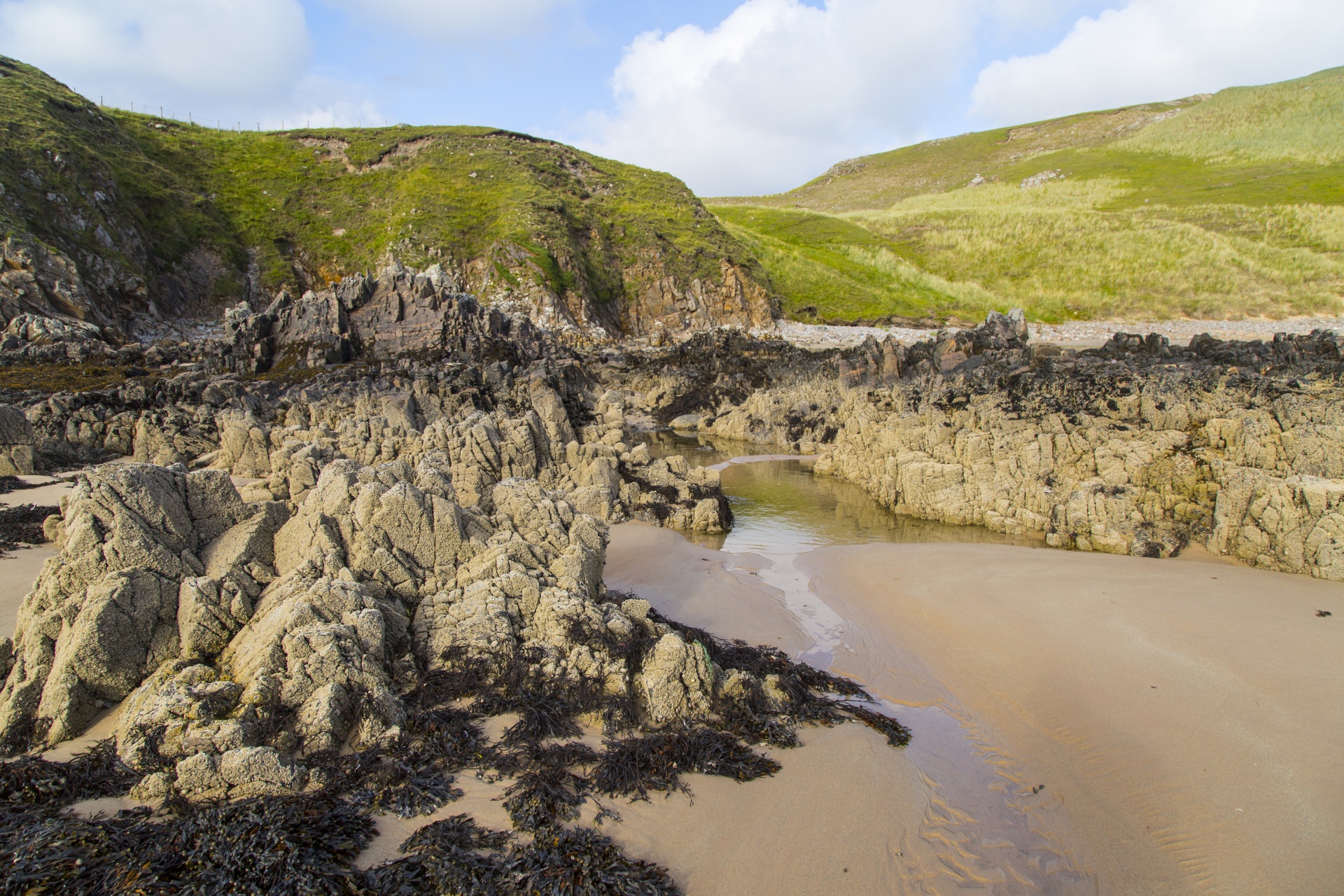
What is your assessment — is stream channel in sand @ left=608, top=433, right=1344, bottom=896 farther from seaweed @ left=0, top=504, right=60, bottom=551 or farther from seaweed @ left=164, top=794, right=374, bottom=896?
seaweed @ left=0, top=504, right=60, bottom=551

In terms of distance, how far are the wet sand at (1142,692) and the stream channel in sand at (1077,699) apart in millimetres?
20

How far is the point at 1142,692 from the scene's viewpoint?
6.66m

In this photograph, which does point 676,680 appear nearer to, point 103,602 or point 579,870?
point 579,870

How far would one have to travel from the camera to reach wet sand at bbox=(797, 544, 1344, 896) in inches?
187

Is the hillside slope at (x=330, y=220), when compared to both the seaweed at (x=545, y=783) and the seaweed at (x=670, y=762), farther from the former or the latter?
the seaweed at (x=670, y=762)

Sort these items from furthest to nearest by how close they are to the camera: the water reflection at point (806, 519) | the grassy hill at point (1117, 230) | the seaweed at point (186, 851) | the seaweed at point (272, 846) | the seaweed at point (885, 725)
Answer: the grassy hill at point (1117, 230) < the water reflection at point (806, 519) < the seaweed at point (885, 725) < the seaweed at point (272, 846) < the seaweed at point (186, 851)

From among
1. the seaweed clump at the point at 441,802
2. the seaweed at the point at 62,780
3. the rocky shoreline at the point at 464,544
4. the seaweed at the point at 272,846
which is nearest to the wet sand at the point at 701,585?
the rocky shoreline at the point at 464,544

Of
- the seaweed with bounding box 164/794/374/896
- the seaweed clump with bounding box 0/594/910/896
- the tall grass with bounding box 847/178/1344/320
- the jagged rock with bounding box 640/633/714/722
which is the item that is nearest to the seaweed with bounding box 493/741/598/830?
the seaweed clump with bounding box 0/594/910/896

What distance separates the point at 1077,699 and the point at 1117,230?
6659 cm

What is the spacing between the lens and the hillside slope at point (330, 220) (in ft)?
115

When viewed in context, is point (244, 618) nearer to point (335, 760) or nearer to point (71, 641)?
point (71, 641)

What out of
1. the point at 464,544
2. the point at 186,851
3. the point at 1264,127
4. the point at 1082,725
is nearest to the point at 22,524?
the point at 464,544

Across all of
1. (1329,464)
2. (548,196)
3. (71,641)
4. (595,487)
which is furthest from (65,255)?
(1329,464)

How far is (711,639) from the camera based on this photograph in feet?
24.4
